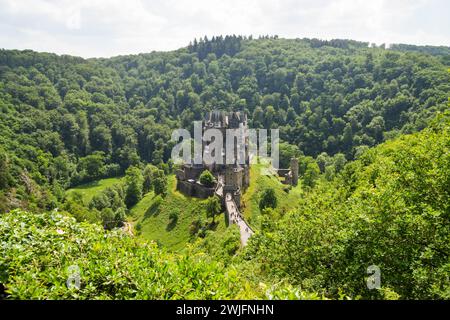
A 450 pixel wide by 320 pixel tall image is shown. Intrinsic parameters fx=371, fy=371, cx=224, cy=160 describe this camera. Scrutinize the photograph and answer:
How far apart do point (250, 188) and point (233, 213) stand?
15191mm

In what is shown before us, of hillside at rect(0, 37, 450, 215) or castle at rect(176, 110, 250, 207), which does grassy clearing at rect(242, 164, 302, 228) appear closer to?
castle at rect(176, 110, 250, 207)

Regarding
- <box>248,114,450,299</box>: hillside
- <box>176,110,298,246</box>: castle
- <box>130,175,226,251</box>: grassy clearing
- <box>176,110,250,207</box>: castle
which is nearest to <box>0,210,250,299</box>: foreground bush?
<box>248,114,450,299</box>: hillside

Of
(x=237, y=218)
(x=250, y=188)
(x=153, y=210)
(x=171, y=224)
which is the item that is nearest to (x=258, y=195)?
(x=250, y=188)

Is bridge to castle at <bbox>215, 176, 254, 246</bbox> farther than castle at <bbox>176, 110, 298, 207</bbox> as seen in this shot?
No

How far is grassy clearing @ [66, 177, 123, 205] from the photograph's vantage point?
335ft

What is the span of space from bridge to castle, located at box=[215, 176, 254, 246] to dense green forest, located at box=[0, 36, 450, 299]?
6.43ft

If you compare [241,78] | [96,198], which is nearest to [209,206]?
[96,198]

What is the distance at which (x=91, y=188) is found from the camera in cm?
10962

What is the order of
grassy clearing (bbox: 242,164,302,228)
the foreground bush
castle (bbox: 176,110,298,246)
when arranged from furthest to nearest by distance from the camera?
grassy clearing (bbox: 242,164,302,228) → castle (bbox: 176,110,298,246) → the foreground bush

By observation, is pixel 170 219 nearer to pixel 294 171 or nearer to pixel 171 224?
pixel 171 224

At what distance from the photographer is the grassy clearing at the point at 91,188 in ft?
335

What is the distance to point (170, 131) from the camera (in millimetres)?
148250

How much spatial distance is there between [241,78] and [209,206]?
140 m
